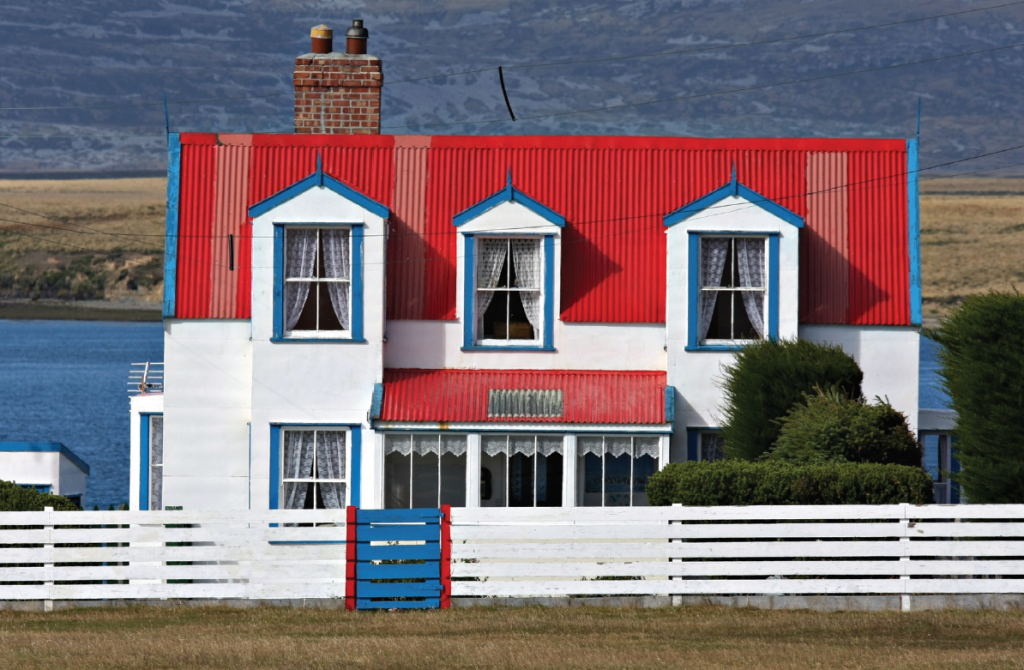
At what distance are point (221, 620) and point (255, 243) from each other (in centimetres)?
770

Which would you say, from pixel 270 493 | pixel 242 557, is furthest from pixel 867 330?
pixel 242 557

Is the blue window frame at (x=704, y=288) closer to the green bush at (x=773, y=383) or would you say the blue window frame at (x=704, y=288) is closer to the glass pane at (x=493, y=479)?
the green bush at (x=773, y=383)

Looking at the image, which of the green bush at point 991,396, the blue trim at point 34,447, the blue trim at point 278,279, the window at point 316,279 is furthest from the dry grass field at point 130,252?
the green bush at point 991,396

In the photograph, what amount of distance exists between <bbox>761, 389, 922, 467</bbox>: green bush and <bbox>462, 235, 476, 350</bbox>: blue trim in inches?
211

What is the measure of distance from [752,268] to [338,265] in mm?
6343

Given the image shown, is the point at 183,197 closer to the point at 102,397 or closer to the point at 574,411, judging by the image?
the point at 574,411

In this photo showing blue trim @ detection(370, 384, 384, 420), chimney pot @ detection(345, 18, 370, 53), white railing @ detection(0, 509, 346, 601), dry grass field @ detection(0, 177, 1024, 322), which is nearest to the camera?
white railing @ detection(0, 509, 346, 601)

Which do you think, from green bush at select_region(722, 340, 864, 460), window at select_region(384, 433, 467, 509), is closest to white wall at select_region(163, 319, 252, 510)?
window at select_region(384, 433, 467, 509)

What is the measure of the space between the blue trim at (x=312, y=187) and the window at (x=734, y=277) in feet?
16.4

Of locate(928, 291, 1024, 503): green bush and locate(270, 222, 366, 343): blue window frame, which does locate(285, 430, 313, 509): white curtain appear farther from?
locate(928, 291, 1024, 503): green bush

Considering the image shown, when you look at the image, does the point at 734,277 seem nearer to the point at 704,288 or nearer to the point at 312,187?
Answer: the point at 704,288

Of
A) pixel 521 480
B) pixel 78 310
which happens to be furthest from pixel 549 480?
pixel 78 310

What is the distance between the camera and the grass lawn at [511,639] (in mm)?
13883

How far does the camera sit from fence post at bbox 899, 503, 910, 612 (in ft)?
55.3
